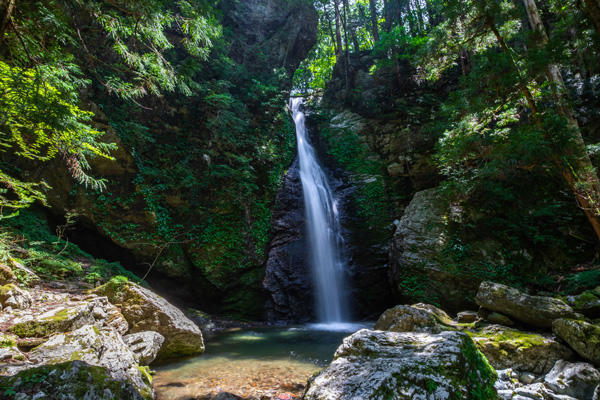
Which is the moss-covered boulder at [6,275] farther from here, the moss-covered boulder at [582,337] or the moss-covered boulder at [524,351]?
the moss-covered boulder at [582,337]

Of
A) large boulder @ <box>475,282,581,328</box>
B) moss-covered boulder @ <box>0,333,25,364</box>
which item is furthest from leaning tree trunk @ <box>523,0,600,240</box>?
moss-covered boulder @ <box>0,333,25,364</box>

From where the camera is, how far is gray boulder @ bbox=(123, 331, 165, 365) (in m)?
3.80

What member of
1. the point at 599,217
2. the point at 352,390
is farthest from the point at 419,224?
the point at 352,390

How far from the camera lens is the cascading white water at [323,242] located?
9664 millimetres

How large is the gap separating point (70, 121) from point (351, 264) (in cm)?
914

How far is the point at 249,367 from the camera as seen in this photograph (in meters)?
4.48

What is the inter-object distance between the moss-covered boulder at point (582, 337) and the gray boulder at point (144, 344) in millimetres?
5869

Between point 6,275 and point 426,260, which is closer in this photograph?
point 6,275

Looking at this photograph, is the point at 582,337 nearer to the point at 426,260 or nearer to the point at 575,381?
the point at 575,381

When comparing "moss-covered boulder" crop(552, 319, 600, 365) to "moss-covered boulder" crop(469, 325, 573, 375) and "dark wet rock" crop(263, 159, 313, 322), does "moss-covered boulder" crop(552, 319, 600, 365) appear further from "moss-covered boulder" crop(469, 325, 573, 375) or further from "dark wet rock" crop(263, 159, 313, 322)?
"dark wet rock" crop(263, 159, 313, 322)

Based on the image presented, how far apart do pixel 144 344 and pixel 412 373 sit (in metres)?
3.91

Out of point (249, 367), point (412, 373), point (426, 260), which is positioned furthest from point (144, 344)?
point (426, 260)

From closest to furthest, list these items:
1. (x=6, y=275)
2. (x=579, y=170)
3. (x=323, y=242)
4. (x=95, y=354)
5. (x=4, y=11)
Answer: (x=4, y=11) → (x=95, y=354) → (x=6, y=275) → (x=579, y=170) → (x=323, y=242)

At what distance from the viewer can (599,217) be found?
5348 mm
